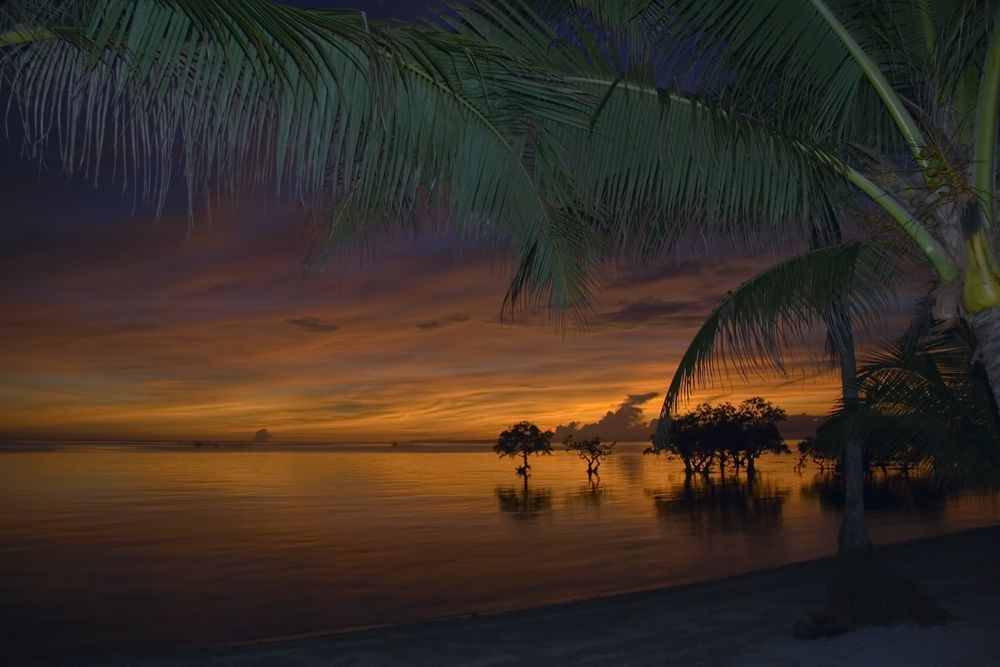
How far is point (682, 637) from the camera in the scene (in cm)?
1187

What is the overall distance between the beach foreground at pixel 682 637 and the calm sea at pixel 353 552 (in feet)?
5.67

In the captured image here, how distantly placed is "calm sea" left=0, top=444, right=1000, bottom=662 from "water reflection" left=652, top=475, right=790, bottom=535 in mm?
205

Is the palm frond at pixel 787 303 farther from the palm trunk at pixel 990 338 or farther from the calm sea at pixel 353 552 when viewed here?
the calm sea at pixel 353 552

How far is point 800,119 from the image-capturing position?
540cm

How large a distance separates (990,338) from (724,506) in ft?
168

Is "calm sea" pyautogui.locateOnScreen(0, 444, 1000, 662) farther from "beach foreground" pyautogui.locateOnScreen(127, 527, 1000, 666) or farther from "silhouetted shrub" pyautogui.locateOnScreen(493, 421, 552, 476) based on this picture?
"silhouetted shrub" pyautogui.locateOnScreen(493, 421, 552, 476)

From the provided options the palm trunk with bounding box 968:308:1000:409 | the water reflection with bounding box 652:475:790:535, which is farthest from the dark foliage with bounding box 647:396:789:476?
the palm trunk with bounding box 968:308:1000:409

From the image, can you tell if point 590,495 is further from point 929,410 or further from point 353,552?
point 929,410

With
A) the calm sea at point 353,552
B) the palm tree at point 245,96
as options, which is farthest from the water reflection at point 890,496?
the palm tree at point 245,96

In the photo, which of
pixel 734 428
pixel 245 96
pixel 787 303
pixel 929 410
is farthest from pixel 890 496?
pixel 245 96

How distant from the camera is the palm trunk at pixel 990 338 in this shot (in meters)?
4.04

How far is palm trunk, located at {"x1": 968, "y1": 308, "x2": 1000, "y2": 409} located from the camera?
4.04m

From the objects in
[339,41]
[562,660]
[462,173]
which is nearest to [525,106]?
[462,173]

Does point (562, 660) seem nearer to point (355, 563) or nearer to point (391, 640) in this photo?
point (391, 640)
